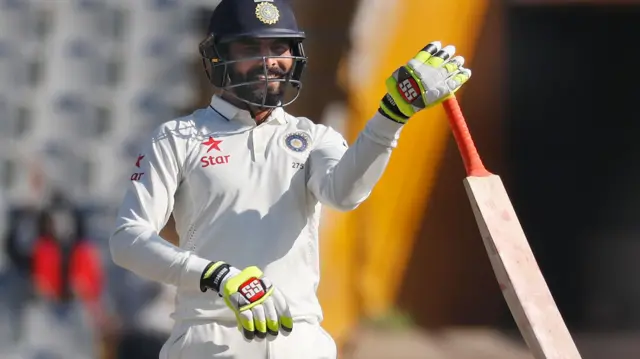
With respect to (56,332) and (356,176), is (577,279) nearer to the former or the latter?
(56,332)

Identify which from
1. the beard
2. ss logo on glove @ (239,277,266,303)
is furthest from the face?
ss logo on glove @ (239,277,266,303)

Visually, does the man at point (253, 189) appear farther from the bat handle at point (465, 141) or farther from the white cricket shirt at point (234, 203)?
the bat handle at point (465, 141)

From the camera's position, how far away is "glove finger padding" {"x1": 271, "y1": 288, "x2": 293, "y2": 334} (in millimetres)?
2113

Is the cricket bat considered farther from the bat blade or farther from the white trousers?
the white trousers

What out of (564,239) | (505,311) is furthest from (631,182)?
(505,311)

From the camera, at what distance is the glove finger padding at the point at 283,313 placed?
211cm

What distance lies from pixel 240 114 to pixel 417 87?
1.45 feet

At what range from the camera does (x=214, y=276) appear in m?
2.10

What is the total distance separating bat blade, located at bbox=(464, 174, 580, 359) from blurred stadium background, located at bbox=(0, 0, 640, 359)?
2.54 metres

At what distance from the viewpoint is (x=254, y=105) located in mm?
2379

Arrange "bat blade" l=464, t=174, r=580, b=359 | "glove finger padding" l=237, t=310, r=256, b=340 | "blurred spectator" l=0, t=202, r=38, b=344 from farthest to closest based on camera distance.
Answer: "blurred spectator" l=0, t=202, r=38, b=344, "bat blade" l=464, t=174, r=580, b=359, "glove finger padding" l=237, t=310, r=256, b=340

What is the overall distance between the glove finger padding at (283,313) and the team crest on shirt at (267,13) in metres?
0.60

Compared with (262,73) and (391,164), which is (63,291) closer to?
(391,164)

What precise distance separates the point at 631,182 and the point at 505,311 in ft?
3.04
